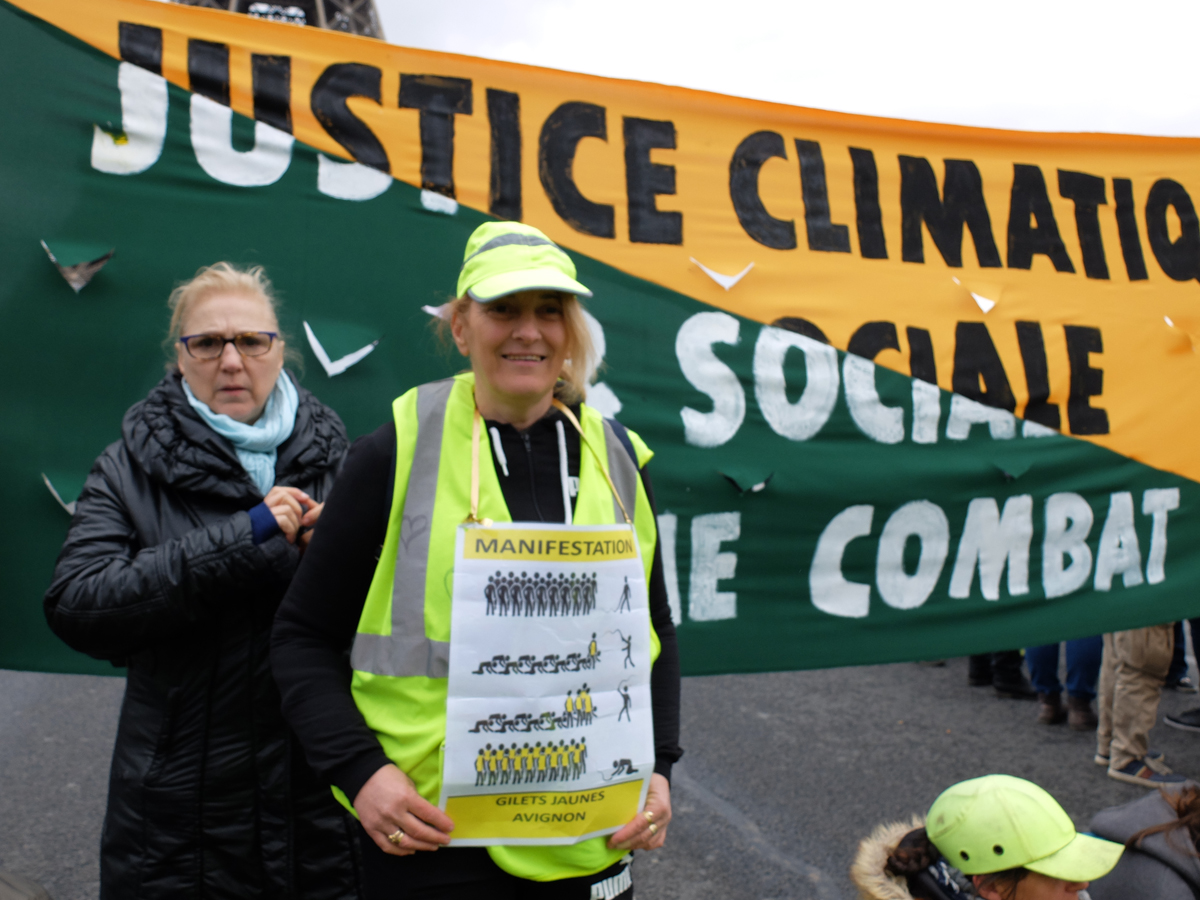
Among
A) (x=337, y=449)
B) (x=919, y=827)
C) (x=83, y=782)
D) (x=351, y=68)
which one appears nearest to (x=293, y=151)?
(x=351, y=68)

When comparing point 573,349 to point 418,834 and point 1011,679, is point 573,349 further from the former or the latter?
point 1011,679

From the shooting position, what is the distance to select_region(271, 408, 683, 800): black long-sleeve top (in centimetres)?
140

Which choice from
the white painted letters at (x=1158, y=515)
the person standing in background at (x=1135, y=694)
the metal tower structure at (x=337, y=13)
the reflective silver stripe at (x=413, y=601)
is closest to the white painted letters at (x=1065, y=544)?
the white painted letters at (x=1158, y=515)

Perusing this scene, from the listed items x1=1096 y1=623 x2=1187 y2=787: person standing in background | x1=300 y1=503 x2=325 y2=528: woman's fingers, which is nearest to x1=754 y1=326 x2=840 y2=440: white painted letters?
x1=300 y1=503 x2=325 y2=528: woman's fingers

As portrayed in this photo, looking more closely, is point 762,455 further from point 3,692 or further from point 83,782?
point 3,692

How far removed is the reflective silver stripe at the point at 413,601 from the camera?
138 cm

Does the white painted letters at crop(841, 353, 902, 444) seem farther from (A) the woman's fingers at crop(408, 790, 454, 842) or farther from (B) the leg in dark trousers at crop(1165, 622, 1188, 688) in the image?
(B) the leg in dark trousers at crop(1165, 622, 1188, 688)

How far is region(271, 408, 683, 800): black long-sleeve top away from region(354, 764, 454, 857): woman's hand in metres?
0.03

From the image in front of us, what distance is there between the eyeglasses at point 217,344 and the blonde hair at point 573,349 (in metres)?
0.46

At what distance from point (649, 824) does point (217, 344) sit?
1243 millimetres

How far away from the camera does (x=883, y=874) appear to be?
1.88m

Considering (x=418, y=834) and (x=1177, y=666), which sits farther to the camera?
(x=1177, y=666)

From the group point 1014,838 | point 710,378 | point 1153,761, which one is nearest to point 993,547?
point 710,378

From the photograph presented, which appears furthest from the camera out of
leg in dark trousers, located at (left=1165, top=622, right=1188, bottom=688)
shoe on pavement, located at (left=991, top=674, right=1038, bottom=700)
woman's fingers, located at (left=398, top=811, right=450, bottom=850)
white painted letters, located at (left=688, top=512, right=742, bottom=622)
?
leg in dark trousers, located at (left=1165, top=622, right=1188, bottom=688)
